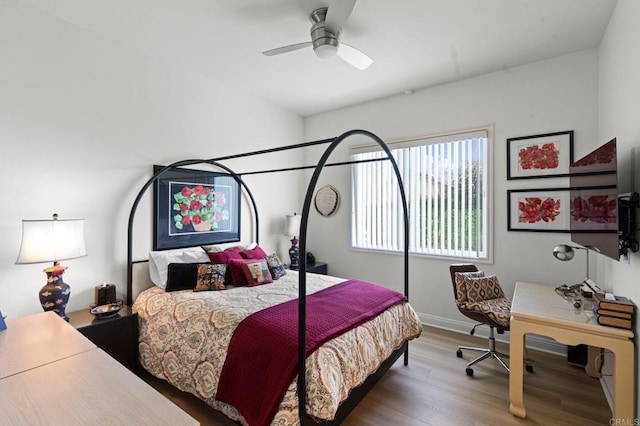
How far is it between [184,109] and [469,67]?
300 centimetres

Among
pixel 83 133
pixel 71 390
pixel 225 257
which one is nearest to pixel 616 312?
pixel 71 390

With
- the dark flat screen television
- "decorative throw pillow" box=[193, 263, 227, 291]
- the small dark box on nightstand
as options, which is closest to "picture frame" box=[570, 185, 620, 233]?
the dark flat screen television

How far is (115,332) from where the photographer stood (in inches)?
90.4

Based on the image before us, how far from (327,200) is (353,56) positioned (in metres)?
2.41

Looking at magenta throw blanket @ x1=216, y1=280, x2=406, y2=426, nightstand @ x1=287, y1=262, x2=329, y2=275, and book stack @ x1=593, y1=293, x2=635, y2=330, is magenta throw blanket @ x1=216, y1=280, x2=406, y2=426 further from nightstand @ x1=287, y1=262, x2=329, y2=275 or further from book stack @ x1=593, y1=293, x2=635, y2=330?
nightstand @ x1=287, y1=262, x2=329, y2=275

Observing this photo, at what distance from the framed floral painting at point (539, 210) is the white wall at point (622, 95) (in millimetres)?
478

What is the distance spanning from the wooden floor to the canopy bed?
18 centimetres

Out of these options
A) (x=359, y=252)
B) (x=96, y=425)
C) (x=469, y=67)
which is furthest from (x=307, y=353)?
(x=469, y=67)

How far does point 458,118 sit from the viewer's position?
11.2 feet

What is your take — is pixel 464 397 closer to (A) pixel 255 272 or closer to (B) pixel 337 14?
(A) pixel 255 272

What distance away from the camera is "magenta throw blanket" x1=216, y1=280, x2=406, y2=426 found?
1611 millimetres

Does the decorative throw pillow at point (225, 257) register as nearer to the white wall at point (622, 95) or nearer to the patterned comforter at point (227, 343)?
the patterned comforter at point (227, 343)

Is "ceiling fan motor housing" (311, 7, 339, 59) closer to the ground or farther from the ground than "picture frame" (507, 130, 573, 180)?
farther from the ground

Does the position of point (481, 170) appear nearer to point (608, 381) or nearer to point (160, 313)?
point (608, 381)
